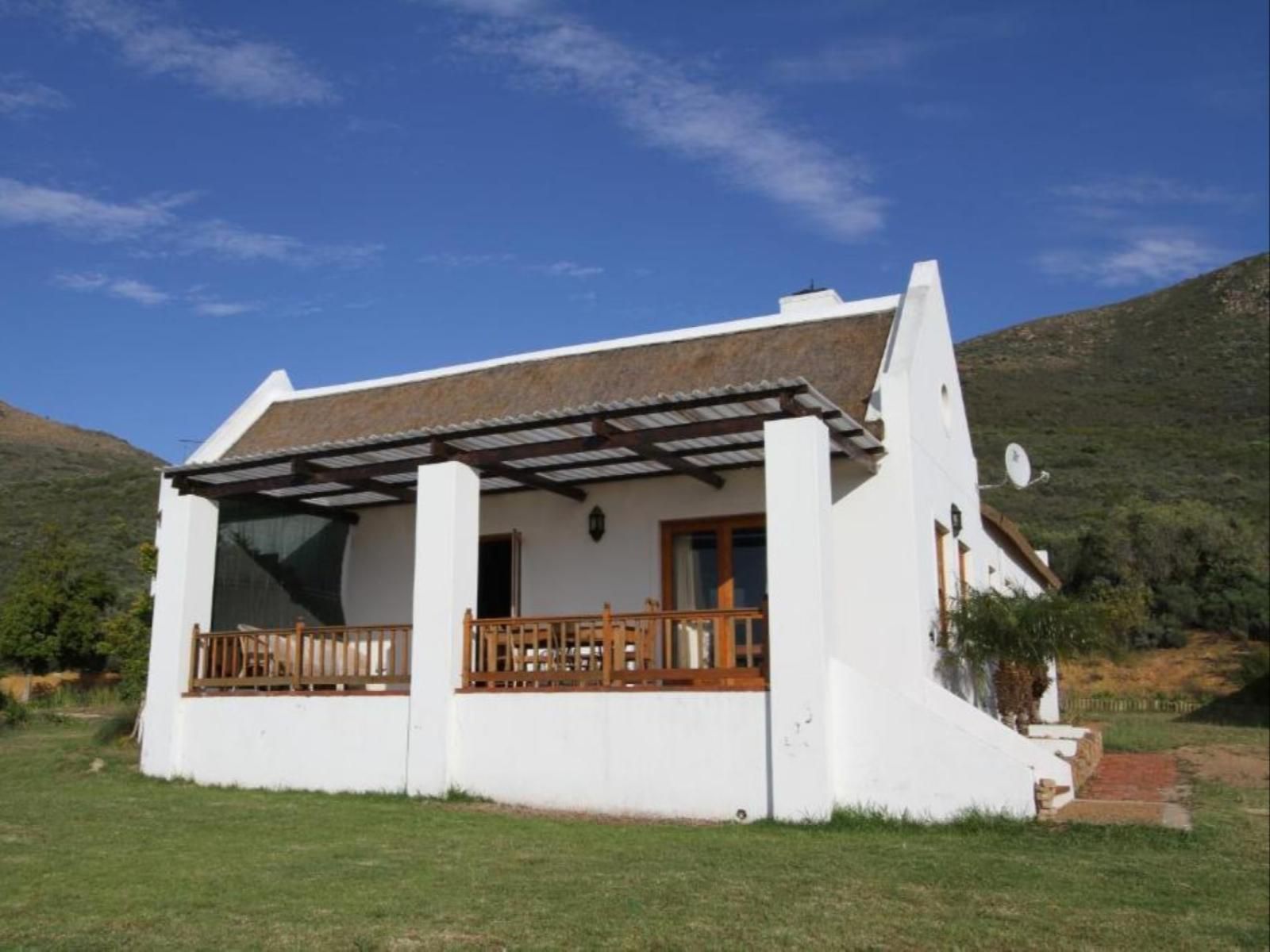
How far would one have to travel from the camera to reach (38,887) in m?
6.86

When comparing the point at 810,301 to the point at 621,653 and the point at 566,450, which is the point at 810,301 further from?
the point at 621,653

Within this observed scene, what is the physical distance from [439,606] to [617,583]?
8.95 feet

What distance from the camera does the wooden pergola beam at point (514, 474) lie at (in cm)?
1227

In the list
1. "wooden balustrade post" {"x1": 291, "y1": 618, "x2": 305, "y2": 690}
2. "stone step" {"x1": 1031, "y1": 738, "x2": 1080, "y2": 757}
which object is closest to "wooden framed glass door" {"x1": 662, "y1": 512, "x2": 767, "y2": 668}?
"stone step" {"x1": 1031, "y1": 738, "x2": 1080, "y2": 757}

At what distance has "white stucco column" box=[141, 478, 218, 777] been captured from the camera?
521 inches

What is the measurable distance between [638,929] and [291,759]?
7519mm

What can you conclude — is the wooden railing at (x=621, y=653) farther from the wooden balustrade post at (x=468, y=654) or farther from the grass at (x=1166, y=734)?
the grass at (x=1166, y=734)

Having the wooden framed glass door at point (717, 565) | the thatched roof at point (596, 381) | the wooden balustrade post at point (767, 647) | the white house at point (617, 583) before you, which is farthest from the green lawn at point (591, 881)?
the thatched roof at point (596, 381)

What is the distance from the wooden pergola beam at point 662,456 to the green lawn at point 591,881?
3.64m

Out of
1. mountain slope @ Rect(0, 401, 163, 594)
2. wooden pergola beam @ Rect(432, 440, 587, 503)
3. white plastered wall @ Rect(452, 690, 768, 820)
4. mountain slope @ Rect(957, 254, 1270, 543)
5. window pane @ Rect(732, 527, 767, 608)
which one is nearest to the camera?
white plastered wall @ Rect(452, 690, 768, 820)

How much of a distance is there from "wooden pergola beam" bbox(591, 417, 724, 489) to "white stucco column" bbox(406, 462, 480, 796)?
1779 millimetres

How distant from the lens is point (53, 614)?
2747 centimetres

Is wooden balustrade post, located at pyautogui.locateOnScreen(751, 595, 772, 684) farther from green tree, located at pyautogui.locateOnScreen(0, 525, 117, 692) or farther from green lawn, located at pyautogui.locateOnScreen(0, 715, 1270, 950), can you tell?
green tree, located at pyautogui.locateOnScreen(0, 525, 117, 692)

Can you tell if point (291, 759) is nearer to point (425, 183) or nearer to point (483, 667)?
point (483, 667)
